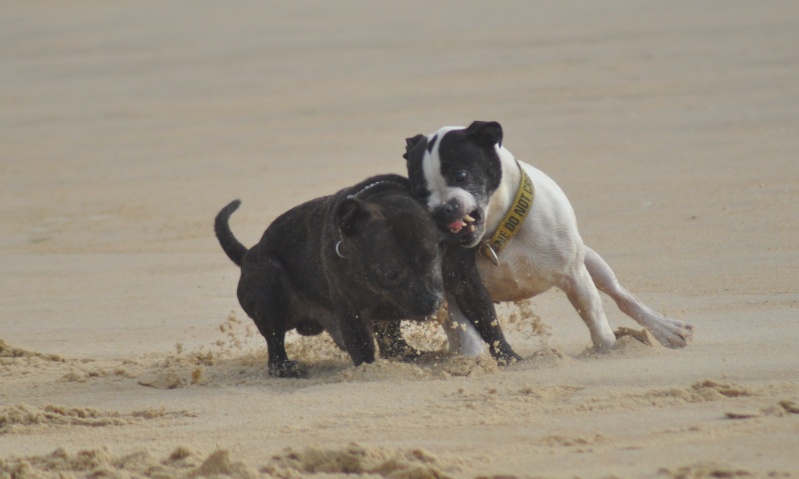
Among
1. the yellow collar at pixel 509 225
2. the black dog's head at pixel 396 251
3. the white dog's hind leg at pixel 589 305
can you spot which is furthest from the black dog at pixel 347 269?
the white dog's hind leg at pixel 589 305

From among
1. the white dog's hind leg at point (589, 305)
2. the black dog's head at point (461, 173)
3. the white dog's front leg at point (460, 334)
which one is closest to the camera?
the black dog's head at point (461, 173)

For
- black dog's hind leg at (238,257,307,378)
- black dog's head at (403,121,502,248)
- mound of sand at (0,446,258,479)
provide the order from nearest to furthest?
mound of sand at (0,446,258,479), black dog's head at (403,121,502,248), black dog's hind leg at (238,257,307,378)

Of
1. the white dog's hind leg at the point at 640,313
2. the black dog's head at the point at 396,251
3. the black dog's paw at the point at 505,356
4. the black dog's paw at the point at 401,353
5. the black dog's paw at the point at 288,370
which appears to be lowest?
the black dog's paw at the point at 288,370

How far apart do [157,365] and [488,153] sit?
2136 mm

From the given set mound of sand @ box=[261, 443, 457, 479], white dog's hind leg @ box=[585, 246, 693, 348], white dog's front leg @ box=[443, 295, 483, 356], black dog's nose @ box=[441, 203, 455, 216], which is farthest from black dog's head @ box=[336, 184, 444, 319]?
mound of sand @ box=[261, 443, 457, 479]

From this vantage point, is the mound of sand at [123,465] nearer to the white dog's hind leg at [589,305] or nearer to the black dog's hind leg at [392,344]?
the black dog's hind leg at [392,344]

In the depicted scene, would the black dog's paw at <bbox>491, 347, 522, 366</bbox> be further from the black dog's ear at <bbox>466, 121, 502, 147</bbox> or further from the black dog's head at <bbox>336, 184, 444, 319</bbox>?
the black dog's ear at <bbox>466, 121, 502, 147</bbox>

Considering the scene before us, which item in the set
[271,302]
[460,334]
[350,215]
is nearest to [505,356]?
[460,334]

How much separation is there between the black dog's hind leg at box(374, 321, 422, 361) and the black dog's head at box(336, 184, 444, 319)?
48 cm

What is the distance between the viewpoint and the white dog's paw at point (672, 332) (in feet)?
18.8

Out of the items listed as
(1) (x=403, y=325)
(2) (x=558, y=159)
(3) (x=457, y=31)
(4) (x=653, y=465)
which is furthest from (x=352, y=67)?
(4) (x=653, y=465)

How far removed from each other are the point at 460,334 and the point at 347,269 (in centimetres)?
59

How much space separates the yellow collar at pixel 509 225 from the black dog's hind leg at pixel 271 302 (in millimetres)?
1173

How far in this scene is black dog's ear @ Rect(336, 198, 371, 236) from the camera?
5211mm
